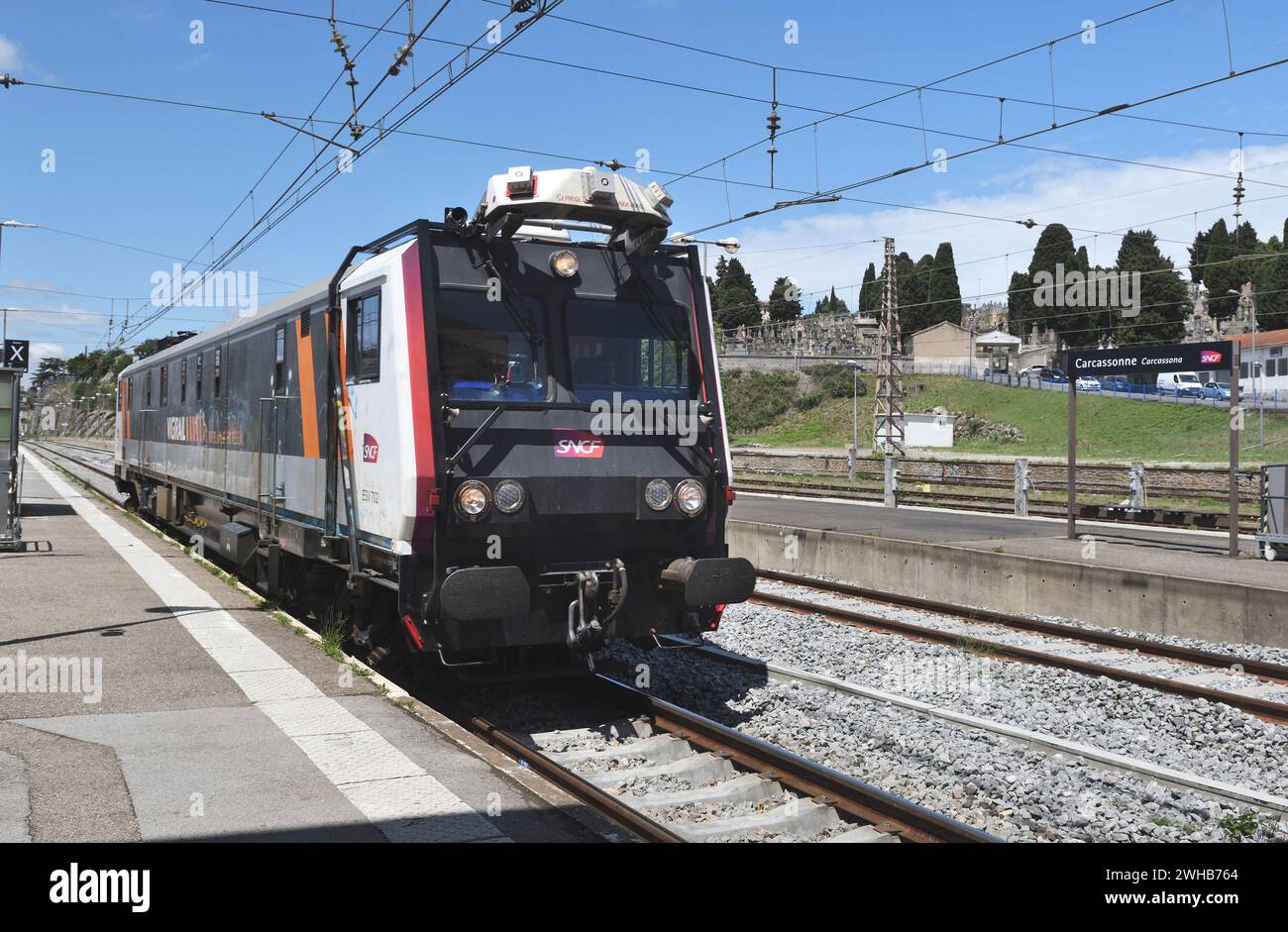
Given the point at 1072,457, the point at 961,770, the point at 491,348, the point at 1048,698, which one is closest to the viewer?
the point at 961,770

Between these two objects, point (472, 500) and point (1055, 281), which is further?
point (1055, 281)

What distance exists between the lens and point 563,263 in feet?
25.7

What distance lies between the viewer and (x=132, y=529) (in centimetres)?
2145

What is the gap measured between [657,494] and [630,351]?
1141mm

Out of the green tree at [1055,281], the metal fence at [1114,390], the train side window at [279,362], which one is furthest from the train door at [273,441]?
the green tree at [1055,281]

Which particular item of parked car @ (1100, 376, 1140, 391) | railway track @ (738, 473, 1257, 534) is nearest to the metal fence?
parked car @ (1100, 376, 1140, 391)

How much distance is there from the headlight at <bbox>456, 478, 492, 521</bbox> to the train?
14mm

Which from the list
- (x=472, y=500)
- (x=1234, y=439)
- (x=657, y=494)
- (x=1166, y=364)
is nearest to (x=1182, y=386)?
(x=1166, y=364)

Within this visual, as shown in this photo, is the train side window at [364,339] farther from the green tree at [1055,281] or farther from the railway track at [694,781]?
the green tree at [1055,281]

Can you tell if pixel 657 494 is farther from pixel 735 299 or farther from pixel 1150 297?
pixel 735 299

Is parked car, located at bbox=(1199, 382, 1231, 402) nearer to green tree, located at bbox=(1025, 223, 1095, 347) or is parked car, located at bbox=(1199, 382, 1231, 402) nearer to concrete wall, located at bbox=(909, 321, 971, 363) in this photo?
green tree, located at bbox=(1025, 223, 1095, 347)

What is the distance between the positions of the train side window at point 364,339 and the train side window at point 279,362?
97.1 inches

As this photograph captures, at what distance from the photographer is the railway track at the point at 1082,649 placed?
943 cm

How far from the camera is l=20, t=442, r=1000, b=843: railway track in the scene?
18.9 feet
